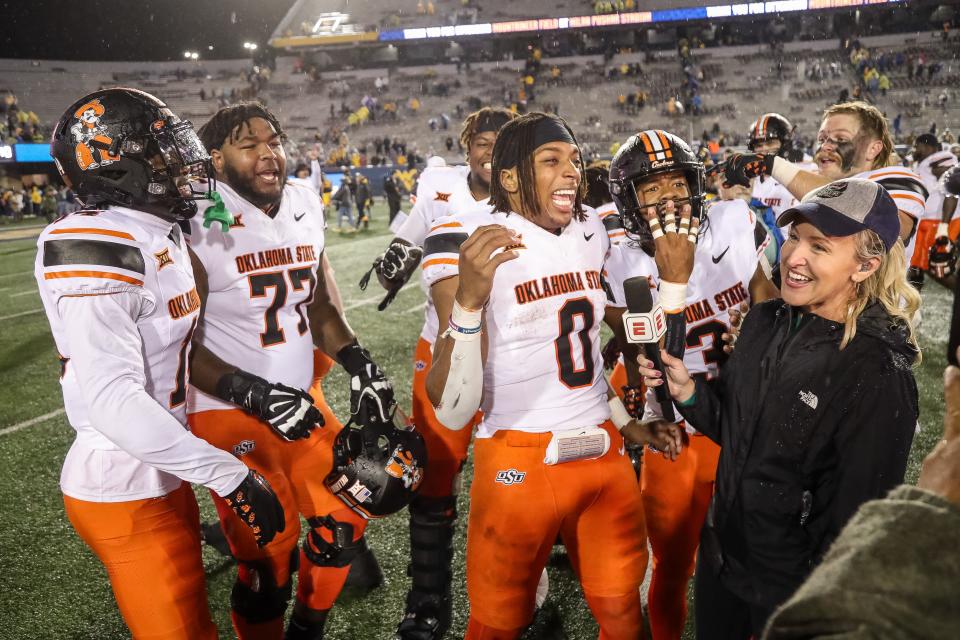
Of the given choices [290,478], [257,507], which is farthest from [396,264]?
[257,507]

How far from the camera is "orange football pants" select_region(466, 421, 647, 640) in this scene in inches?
92.6

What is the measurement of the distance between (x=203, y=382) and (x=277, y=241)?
2.43 feet

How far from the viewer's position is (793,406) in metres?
2.04

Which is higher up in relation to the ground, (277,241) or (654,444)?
(277,241)

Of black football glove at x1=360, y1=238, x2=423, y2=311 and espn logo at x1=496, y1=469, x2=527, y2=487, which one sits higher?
black football glove at x1=360, y1=238, x2=423, y2=311

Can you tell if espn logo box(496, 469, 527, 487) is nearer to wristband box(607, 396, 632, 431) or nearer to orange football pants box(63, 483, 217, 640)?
wristband box(607, 396, 632, 431)

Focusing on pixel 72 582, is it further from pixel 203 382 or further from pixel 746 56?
pixel 746 56

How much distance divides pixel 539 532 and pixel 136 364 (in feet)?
4.57

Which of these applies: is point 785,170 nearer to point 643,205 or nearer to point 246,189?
point 643,205

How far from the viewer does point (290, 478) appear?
310 centimetres

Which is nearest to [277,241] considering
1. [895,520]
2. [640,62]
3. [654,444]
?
[654,444]

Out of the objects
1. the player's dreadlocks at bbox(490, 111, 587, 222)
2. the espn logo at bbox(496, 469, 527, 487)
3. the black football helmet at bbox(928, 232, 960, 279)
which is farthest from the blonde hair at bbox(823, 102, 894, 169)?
the black football helmet at bbox(928, 232, 960, 279)

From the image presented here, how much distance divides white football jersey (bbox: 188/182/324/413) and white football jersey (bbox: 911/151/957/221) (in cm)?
916

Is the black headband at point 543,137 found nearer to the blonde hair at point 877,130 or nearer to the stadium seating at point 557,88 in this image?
the blonde hair at point 877,130
